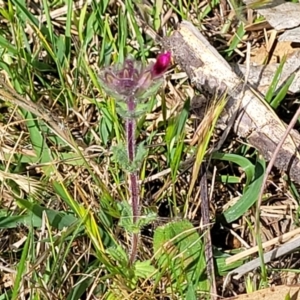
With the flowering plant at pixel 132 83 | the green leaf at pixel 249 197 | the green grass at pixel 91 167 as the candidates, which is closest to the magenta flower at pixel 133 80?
the flowering plant at pixel 132 83

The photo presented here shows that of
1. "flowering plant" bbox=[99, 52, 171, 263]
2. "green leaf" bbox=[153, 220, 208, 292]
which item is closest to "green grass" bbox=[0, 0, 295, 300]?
"green leaf" bbox=[153, 220, 208, 292]

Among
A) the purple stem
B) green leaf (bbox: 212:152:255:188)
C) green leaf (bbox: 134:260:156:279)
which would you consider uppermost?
the purple stem

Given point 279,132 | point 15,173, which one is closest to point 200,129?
point 279,132

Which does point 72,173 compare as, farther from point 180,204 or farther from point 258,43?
point 258,43

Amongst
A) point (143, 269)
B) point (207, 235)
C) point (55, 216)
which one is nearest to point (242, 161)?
point (207, 235)

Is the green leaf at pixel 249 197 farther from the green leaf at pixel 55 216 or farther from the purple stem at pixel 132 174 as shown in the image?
the green leaf at pixel 55 216

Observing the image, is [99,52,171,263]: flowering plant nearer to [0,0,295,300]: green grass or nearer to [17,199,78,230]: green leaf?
[0,0,295,300]: green grass
